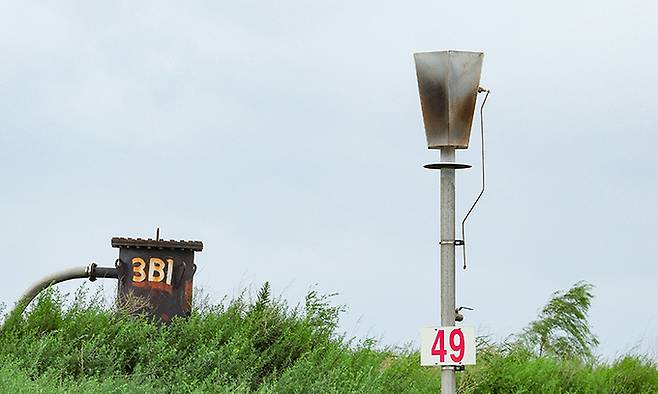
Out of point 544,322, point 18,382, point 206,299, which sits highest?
point 544,322

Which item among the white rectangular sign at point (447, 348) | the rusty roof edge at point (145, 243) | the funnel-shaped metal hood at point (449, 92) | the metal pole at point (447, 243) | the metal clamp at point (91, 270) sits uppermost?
the funnel-shaped metal hood at point (449, 92)

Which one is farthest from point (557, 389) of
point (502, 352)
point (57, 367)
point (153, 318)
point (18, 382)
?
point (18, 382)

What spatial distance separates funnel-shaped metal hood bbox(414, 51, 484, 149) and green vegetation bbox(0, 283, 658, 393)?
341 cm

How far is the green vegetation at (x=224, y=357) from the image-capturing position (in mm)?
12016

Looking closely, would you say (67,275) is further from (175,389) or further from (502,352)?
(502,352)

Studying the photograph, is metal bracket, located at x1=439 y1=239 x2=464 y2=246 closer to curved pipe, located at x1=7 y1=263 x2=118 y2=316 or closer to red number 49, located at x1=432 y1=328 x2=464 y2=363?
red number 49, located at x1=432 y1=328 x2=464 y2=363

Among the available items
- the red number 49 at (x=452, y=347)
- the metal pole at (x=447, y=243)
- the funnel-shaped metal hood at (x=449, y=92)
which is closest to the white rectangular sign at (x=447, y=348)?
the red number 49 at (x=452, y=347)

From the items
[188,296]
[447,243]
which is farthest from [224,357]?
[447,243]

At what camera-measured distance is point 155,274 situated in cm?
1326

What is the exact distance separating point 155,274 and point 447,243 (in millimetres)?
4316

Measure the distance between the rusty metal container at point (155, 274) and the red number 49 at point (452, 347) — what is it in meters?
4.34

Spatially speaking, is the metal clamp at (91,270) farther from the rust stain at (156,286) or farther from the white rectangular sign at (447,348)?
the white rectangular sign at (447,348)

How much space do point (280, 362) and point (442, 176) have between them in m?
4.06

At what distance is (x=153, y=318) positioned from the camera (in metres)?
13.2
